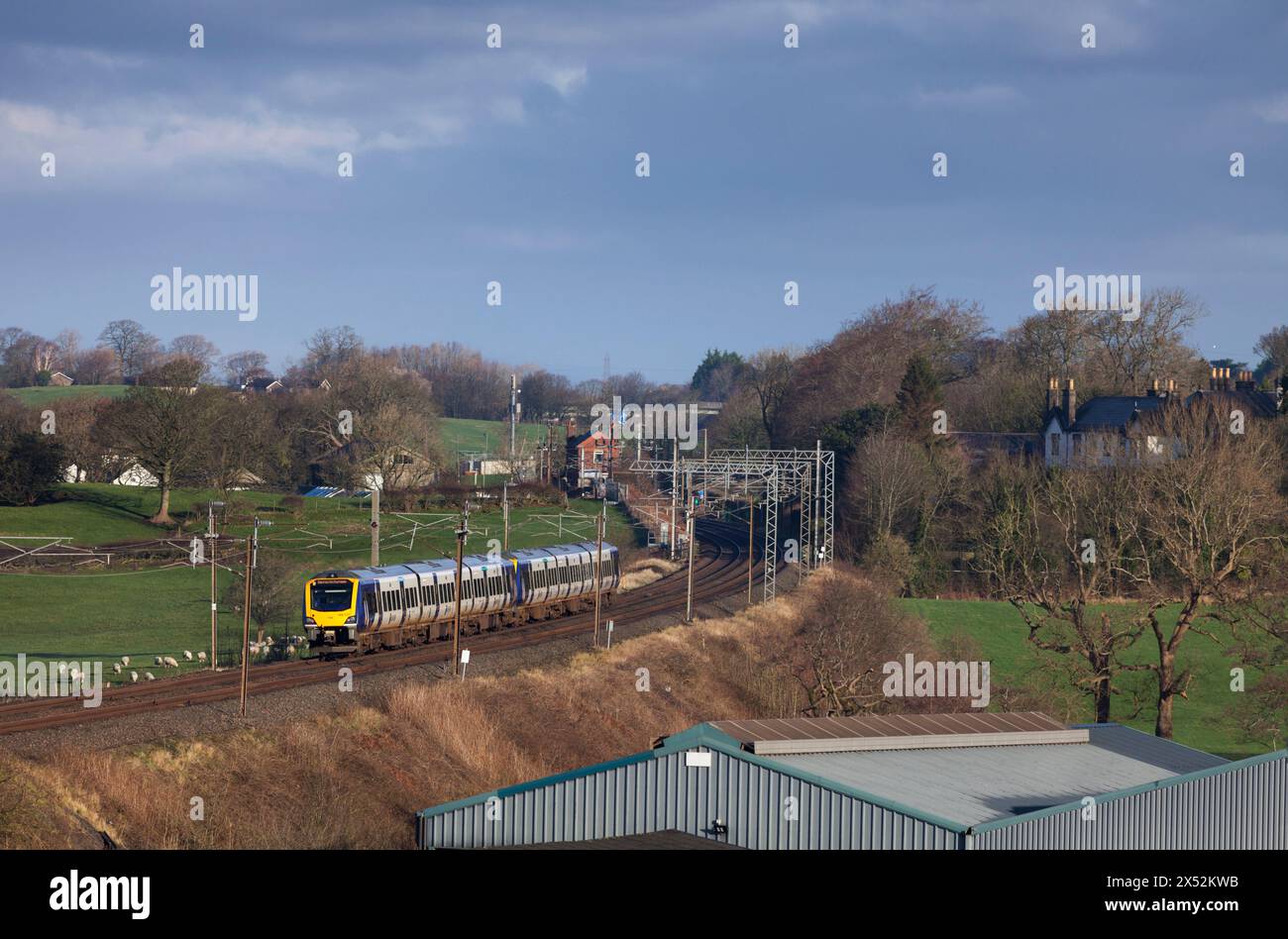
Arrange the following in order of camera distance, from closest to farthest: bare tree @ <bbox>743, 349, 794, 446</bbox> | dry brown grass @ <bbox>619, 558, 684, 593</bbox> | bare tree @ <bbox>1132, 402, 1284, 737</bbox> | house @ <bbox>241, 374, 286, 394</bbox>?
bare tree @ <bbox>1132, 402, 1284, 737</bbox>, dry brown grass @ <bbox>619, 558, 684, 593</bbox>, bare tree @ <bbox>743, 349, 794, 446</bbox>, house @ <bbox>241, 374, 286, 394</bbox>

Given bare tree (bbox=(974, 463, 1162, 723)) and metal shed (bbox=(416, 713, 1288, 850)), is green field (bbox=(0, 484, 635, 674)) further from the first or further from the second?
bare tree (bbox=(974, 463, 1162, 723))

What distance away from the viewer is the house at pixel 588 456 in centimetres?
10181

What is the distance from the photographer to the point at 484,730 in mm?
31422

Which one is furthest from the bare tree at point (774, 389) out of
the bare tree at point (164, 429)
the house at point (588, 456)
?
the bare tree at point (164, 429)

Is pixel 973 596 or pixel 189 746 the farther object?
pixel 973 596

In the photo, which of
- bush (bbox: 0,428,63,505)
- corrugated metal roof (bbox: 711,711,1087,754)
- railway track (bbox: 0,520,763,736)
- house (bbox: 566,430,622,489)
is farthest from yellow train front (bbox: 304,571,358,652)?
house (bbox: 566,430,622,489)

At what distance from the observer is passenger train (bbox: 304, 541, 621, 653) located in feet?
122

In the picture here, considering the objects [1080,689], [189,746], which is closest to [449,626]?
[189,746]

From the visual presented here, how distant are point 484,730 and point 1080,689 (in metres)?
21.6

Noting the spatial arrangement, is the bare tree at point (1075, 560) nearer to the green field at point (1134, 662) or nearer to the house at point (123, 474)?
the green field at point (1134, 662)

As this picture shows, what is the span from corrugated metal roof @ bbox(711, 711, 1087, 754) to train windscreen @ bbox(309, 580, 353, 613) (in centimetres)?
1682

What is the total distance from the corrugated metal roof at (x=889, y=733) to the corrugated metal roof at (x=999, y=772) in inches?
7.6

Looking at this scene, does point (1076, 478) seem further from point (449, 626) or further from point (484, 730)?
point (484, 730)

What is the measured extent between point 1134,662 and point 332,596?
33446 mm
